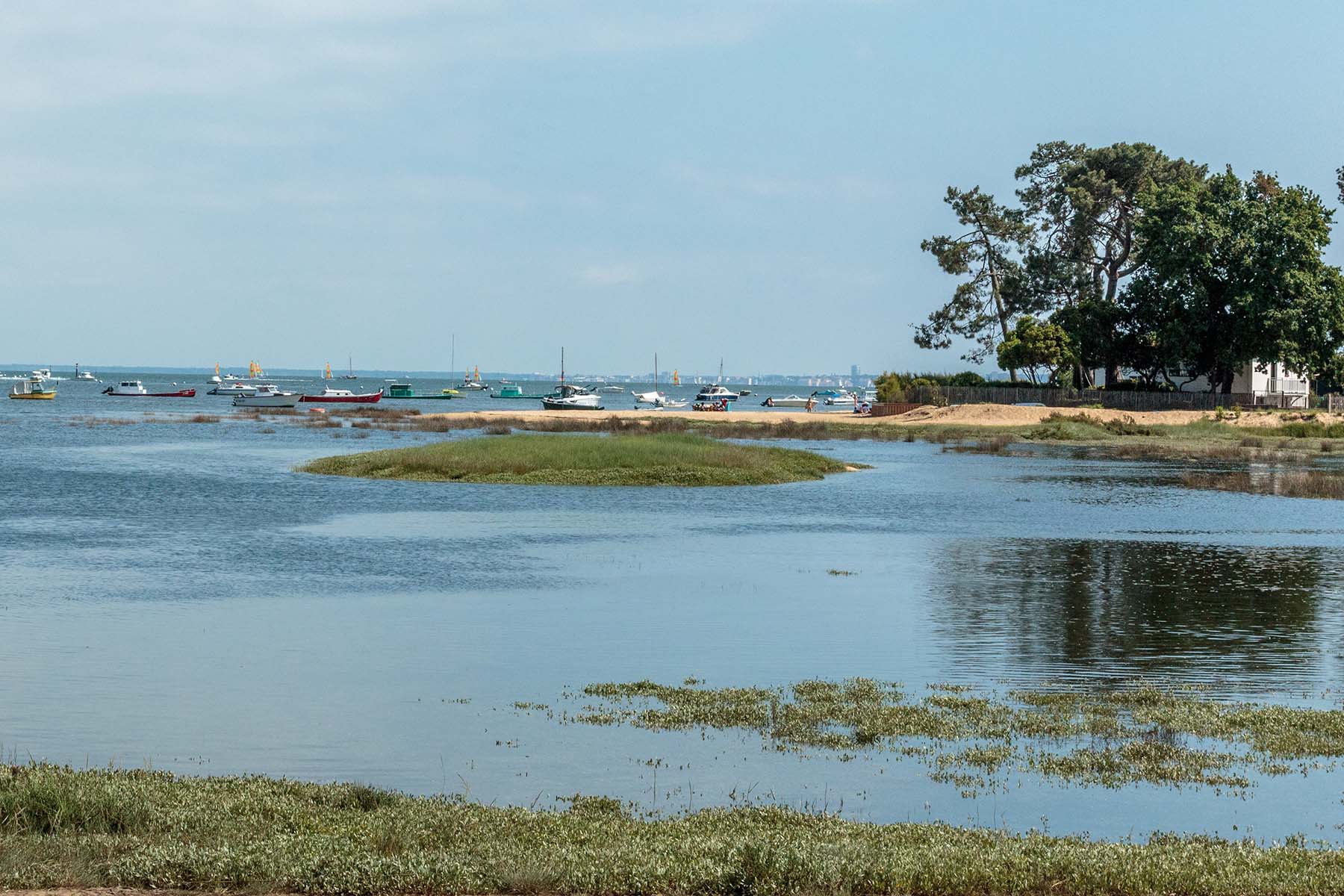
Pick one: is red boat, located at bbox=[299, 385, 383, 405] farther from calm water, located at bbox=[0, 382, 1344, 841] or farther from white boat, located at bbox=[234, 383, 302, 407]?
calm water, located at bbox=[0, 382, 1344, 841]

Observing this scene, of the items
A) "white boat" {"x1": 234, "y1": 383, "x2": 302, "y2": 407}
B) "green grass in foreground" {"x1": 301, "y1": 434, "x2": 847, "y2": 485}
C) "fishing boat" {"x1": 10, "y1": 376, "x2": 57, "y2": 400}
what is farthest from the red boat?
"green grass in foreground" {"x1": 301, "y1": 434, "x2": 847, "y2": 485}

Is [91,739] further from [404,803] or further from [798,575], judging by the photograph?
[798,575]

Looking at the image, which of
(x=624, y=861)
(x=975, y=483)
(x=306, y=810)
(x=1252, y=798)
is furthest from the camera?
(x=975, y=483)

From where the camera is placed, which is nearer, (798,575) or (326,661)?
(326,661)

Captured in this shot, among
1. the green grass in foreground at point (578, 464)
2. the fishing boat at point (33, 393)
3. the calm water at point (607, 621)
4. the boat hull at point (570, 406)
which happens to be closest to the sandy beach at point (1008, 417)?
the boat hull at point (570, 406)

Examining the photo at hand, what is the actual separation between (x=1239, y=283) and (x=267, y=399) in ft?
387

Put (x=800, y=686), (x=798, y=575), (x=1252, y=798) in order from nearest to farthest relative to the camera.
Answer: (x=1252, y=798), (x=800, y=686), (x=798, y=575)

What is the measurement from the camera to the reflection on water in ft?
72.7

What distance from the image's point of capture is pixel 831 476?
64.1 m

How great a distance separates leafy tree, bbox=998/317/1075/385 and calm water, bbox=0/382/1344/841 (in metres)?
55.6

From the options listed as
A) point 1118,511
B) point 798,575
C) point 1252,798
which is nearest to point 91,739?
point 1252,798

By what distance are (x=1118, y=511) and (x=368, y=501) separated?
2607cm

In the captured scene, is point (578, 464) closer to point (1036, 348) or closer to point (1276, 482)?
point (1276, 482)

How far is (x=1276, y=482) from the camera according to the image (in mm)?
61594
